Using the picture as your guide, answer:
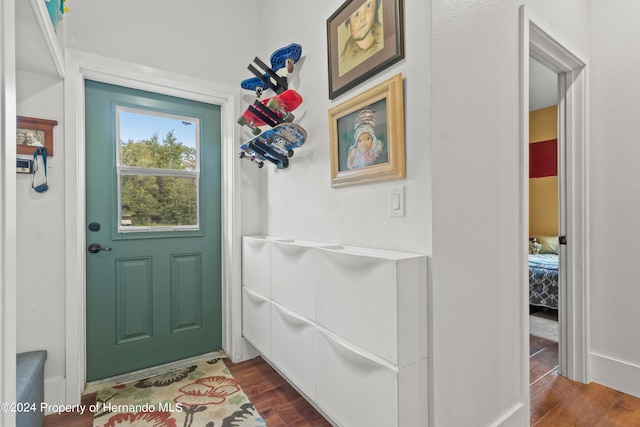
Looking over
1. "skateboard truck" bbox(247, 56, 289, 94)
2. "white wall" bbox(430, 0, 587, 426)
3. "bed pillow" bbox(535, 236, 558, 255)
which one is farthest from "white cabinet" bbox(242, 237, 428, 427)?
"bed pillow" bbox(535, 236, 558, 255)

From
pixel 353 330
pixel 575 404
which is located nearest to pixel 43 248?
pixel 353 330

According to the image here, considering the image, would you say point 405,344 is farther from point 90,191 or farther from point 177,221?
point 90,191

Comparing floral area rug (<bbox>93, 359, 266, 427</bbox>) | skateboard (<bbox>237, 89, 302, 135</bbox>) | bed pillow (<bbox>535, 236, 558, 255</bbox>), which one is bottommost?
floral area rug (<bbox>93, 359, 266, 427</bbox>)

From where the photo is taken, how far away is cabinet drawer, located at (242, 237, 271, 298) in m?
2.00

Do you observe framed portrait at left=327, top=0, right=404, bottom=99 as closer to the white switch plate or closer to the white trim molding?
the white switch plate

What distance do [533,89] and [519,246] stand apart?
11.9 ft

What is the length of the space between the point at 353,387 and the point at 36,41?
85.7 inches

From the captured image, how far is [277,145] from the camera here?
1.94 metres

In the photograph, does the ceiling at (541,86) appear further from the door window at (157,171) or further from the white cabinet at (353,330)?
the door window at (157,171)

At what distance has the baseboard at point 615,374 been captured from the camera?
1856mm

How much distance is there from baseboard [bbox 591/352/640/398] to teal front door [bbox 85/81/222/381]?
104 inches

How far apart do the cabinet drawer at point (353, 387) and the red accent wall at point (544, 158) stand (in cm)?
474

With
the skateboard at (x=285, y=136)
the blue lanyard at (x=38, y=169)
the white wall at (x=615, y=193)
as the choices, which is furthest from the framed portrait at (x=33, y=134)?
the white wall at (x=615, y=193)

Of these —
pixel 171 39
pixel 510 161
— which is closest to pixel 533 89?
pixel 510 161
